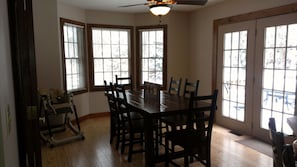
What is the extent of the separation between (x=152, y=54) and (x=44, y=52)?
102 inches

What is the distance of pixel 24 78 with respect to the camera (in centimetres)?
140

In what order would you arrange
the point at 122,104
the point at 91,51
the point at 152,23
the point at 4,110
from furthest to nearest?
the point at 152,23 < the point at 91,51 < the point at 122,104 < the point at 4,110

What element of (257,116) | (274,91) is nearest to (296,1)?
(274,91)

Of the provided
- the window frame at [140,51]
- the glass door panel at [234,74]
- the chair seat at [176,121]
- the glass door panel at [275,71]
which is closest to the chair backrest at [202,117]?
the chair seat at [176,121]

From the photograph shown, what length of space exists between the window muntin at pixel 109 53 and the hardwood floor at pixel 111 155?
74.1 inches

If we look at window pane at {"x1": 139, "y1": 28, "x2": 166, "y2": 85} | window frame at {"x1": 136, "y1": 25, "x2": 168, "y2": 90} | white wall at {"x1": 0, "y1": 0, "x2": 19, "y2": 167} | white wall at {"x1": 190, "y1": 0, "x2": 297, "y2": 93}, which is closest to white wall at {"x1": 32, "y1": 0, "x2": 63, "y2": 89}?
window frame at {"x1": 136, "y1": 25, "x2": 168, "y2": 90}

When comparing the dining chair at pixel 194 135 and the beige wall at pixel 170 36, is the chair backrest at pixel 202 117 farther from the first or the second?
the beige wall at pixel 170 36

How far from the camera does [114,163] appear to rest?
10.9 feet

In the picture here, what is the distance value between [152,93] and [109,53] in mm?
2457

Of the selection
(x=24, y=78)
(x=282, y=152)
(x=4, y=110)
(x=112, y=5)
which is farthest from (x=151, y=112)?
(x=112, y=5)

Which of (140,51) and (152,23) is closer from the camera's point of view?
(152,23)

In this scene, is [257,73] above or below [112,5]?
below

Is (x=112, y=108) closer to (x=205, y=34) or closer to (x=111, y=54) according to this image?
(x=111, y=54)

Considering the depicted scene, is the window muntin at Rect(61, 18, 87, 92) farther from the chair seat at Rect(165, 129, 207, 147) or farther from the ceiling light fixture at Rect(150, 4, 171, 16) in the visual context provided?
the chair seat at Rect(165, 129, 207, 147)
